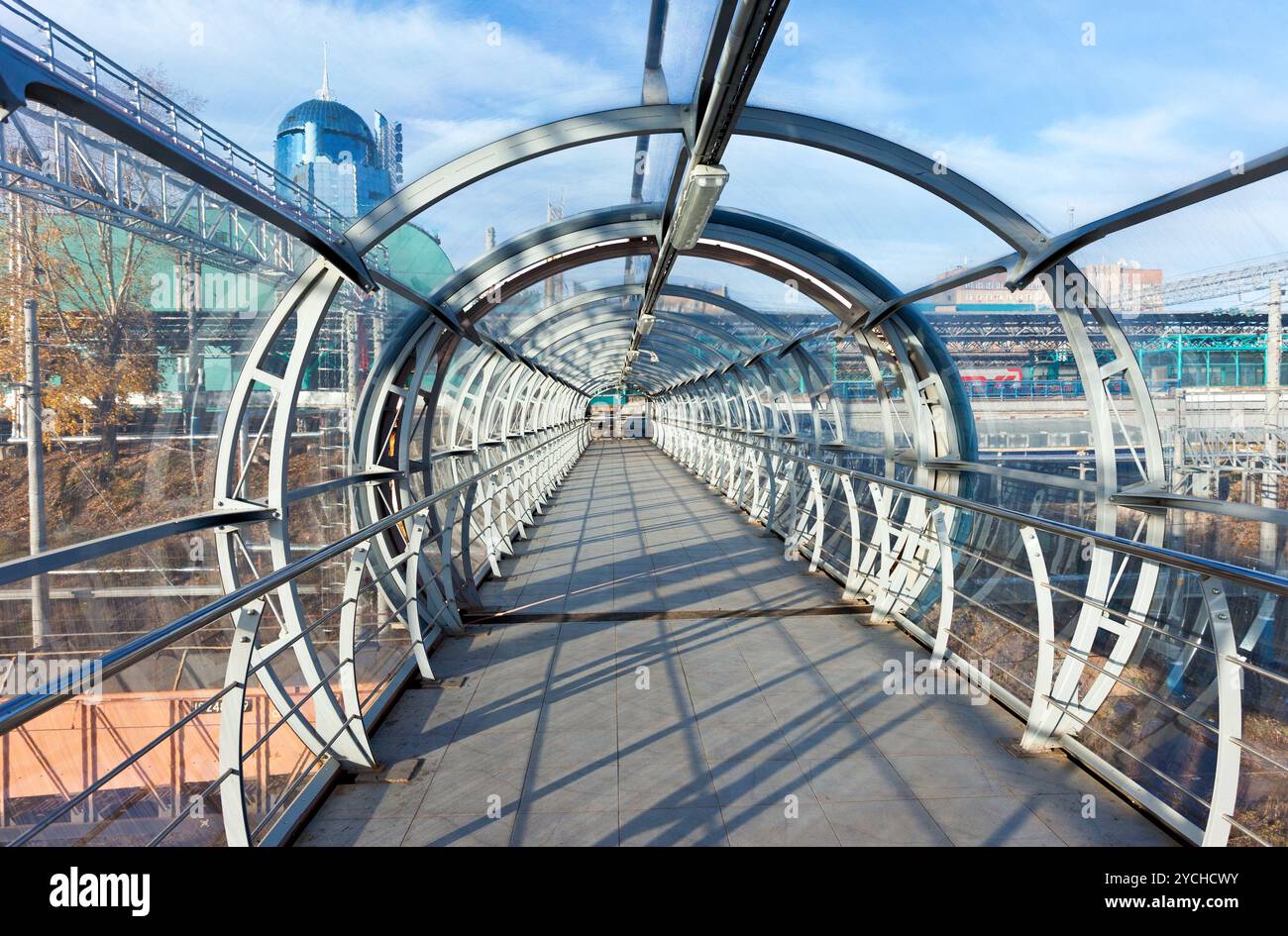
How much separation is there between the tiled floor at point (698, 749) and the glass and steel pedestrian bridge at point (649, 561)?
0.8 inches

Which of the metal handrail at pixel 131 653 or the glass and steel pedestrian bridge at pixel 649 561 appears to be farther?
the glass and steel pedestrian bridge at pixel 649 561

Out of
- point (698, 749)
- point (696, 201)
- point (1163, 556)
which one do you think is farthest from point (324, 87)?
point (1163, 556)

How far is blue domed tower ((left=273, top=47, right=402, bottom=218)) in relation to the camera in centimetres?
343

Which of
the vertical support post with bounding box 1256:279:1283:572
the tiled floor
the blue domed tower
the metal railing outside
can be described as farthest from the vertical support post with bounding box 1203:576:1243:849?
the blue domed tower

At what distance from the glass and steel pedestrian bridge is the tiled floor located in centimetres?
2

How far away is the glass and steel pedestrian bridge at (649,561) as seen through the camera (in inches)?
106

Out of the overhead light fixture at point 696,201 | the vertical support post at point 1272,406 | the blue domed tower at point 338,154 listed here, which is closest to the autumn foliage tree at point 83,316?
the blue domed tower at point 338,154

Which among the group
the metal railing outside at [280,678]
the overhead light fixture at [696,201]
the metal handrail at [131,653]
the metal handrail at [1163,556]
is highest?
the overhead light fixture at [696,201]

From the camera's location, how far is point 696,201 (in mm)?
4434

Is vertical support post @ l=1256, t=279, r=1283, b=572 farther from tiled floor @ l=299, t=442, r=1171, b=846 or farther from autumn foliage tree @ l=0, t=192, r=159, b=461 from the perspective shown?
autumn foliage tree @ l=0, t=192, r=159, b=461

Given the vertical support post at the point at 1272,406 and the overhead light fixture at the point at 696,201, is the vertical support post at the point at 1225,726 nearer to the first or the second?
the vertical support post at the point at 1272,406

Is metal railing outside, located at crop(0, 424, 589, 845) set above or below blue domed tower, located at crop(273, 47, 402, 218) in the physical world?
below

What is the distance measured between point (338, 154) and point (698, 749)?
296cm
